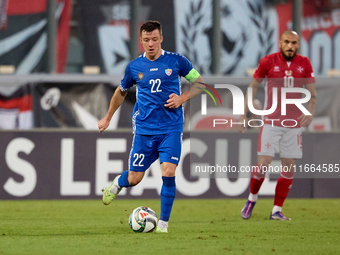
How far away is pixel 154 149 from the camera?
6.19 metres

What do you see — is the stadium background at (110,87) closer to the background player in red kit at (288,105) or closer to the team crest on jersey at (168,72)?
the background player in red kit at (288,105)

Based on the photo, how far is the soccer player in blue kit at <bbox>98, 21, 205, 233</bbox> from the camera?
5945 millimetres

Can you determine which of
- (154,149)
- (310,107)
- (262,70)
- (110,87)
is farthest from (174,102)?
(110,87)

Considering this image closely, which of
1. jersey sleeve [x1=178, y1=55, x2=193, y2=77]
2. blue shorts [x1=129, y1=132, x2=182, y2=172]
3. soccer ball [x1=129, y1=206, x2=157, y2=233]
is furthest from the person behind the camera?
jersey sleeve [x1=178, y1=55, x2=193, y2=77]

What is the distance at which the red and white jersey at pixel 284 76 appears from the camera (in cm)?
730

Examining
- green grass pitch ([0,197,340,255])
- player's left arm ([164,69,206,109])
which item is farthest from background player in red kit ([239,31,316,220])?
player's left arm ([164,69,206,109])

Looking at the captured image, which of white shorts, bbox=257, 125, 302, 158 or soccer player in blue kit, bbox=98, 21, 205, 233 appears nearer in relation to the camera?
soccer player in blue kit, bbox=98, 21, 205, 233

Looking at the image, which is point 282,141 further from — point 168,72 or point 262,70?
point 168,72

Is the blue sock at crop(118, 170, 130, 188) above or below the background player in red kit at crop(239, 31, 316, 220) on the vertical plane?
below

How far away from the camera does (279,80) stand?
7309 millimetres

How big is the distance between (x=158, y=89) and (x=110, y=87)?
468 centimetres

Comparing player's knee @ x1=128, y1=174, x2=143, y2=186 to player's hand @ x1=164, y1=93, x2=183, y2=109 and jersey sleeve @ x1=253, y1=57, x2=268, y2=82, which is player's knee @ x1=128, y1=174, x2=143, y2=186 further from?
jersey sleeve @ x1=253, y1=57, x2=268, y2=82

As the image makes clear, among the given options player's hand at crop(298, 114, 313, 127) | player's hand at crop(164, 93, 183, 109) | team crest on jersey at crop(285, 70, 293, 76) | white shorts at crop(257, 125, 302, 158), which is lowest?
white shorts at crop(257, 125, 302, 158)

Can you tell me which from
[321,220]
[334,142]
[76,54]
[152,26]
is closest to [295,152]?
[321,220]
